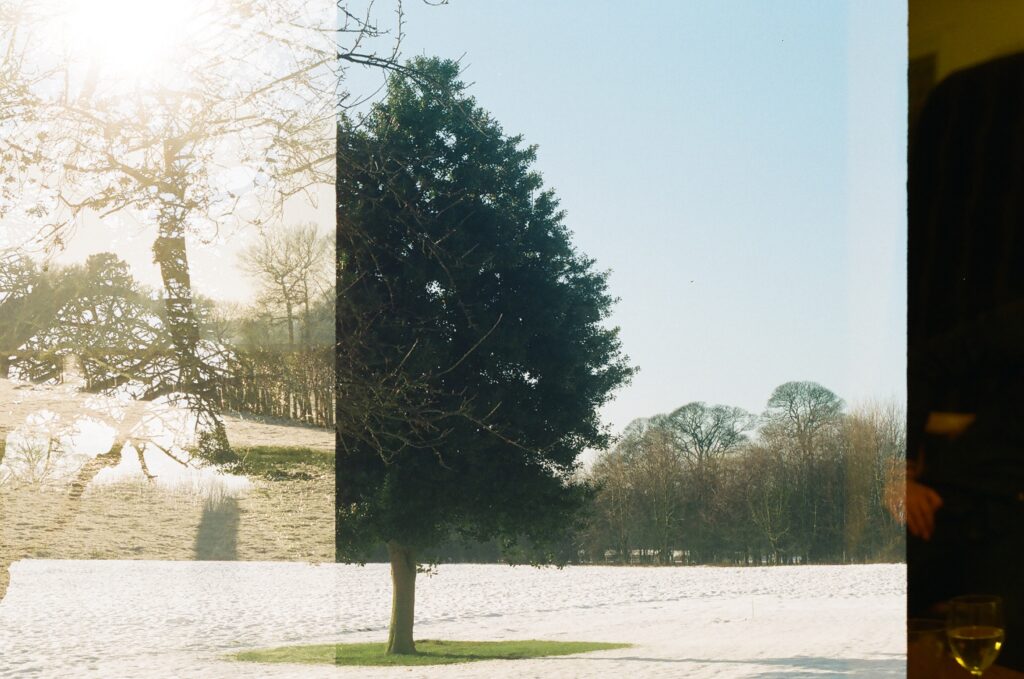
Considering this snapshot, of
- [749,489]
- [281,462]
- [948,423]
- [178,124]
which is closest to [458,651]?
[749,489]

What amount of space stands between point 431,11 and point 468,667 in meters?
4.58

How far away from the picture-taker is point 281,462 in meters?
4.11

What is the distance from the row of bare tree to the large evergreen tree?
1.12 ft

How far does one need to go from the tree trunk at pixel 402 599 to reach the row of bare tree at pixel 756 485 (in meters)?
1.31

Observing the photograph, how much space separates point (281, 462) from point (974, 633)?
3.18 meters

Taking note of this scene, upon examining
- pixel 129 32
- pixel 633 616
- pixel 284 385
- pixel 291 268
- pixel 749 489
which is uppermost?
pixel 129 32

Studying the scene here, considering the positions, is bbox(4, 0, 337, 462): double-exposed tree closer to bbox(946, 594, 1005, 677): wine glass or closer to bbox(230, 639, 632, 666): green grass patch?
bbox(946, 594, 1005, 677): wine glass

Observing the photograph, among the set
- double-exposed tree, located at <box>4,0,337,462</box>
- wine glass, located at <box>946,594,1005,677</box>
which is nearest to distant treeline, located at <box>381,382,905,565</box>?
double-exposed tree, located at <box>4,0,337,462</box>

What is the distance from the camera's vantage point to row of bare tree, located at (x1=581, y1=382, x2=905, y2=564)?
5785 millimetres

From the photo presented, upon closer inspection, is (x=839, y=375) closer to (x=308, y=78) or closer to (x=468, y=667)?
(x=468, y=667)

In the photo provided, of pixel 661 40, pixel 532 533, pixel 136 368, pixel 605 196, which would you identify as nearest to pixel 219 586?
pixel 136 368

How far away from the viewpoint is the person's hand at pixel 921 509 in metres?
1.69

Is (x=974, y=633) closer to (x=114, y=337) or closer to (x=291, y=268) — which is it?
(x=114, y=337)

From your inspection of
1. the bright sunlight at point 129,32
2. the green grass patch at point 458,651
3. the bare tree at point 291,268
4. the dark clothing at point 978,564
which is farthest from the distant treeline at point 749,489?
the dark clothing at point 978,564
